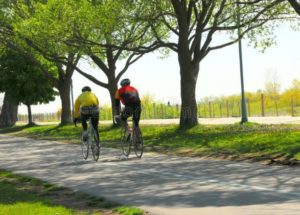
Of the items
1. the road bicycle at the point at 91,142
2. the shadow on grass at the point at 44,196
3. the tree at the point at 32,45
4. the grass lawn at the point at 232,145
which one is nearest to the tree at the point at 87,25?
the tree at the point at 32,45

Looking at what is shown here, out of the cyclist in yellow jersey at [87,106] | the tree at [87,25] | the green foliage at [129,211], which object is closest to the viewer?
the green foliage at [129,211]

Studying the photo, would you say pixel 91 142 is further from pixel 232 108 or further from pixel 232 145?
pixel 232 108

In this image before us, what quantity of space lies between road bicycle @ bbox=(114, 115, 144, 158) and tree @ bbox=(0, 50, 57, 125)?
1168 inches

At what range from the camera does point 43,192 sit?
10102 millimetres

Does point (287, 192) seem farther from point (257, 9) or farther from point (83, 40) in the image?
point (83, 40)

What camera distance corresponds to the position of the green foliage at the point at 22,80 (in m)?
43.9

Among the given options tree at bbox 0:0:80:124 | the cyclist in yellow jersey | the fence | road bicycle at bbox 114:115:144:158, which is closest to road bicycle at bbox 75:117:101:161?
the cyclist in yellow jersey

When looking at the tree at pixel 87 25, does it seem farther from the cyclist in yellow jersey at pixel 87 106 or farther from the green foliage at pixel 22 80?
the green foliage at pixel 22 80

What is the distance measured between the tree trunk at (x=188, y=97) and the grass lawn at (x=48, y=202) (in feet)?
44.3

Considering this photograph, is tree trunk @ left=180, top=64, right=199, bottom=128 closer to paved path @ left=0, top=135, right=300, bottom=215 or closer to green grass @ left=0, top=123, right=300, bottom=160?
green grass @ left=0, top=123, right=300, bottom=160

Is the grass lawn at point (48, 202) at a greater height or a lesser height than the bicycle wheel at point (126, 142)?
lesser

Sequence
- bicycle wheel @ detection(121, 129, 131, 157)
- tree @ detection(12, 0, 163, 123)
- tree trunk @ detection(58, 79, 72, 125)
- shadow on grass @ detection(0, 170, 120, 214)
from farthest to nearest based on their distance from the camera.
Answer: tree trunk @ detection(58, 79, 72, 125), tree @ detection(12, 0, 163, 123), bicycle wheel @ detection(121, 129, 131, 157), shadow on grass @ detection(0, 170, 120, 214)

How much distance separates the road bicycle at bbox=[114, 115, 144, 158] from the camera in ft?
48.8

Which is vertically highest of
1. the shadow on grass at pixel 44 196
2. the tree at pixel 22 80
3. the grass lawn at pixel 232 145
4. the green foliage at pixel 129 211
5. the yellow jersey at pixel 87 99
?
the tree at pixel 22 80
